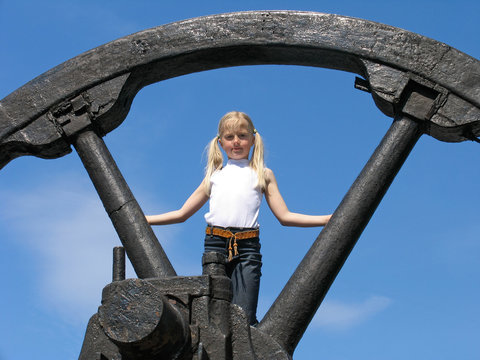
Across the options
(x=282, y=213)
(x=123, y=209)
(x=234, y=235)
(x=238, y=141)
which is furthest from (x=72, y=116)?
(x=282, y=213)

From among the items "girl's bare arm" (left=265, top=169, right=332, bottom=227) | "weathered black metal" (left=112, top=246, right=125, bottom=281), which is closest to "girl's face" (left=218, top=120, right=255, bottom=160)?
"girl's bare arm" (left=265, top=169, right=332, bottom=227)

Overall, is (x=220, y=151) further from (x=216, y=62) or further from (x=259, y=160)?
(x=216, y=62)

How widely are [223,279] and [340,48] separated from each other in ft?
4.98

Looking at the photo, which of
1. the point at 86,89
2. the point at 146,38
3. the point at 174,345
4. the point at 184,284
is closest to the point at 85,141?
the point at 86,89

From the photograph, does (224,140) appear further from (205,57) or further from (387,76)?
(387,76)

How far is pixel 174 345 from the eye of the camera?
3.04 m

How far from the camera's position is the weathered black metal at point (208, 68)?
3.19 meters

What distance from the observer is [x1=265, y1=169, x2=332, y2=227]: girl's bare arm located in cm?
384

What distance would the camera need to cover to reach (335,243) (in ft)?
11.9

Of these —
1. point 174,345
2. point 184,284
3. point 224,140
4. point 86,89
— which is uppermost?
point 86,89

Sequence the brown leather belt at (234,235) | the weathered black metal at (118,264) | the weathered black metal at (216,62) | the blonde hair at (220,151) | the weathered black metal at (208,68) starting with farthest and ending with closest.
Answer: the blonde hair at (220,151) < the weathered black metal at (216,62) < the brown leather belt at (234,235) < the weathered black metal at (118,264) < the weathered black metal at (208,68)

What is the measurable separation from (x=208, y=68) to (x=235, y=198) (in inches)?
35.3

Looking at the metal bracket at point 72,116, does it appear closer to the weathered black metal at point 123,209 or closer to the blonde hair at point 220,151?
the weathered black metal at point 123,209

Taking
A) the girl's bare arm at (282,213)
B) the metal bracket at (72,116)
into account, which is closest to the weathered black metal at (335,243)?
the girl's bare arm at (282,213)
